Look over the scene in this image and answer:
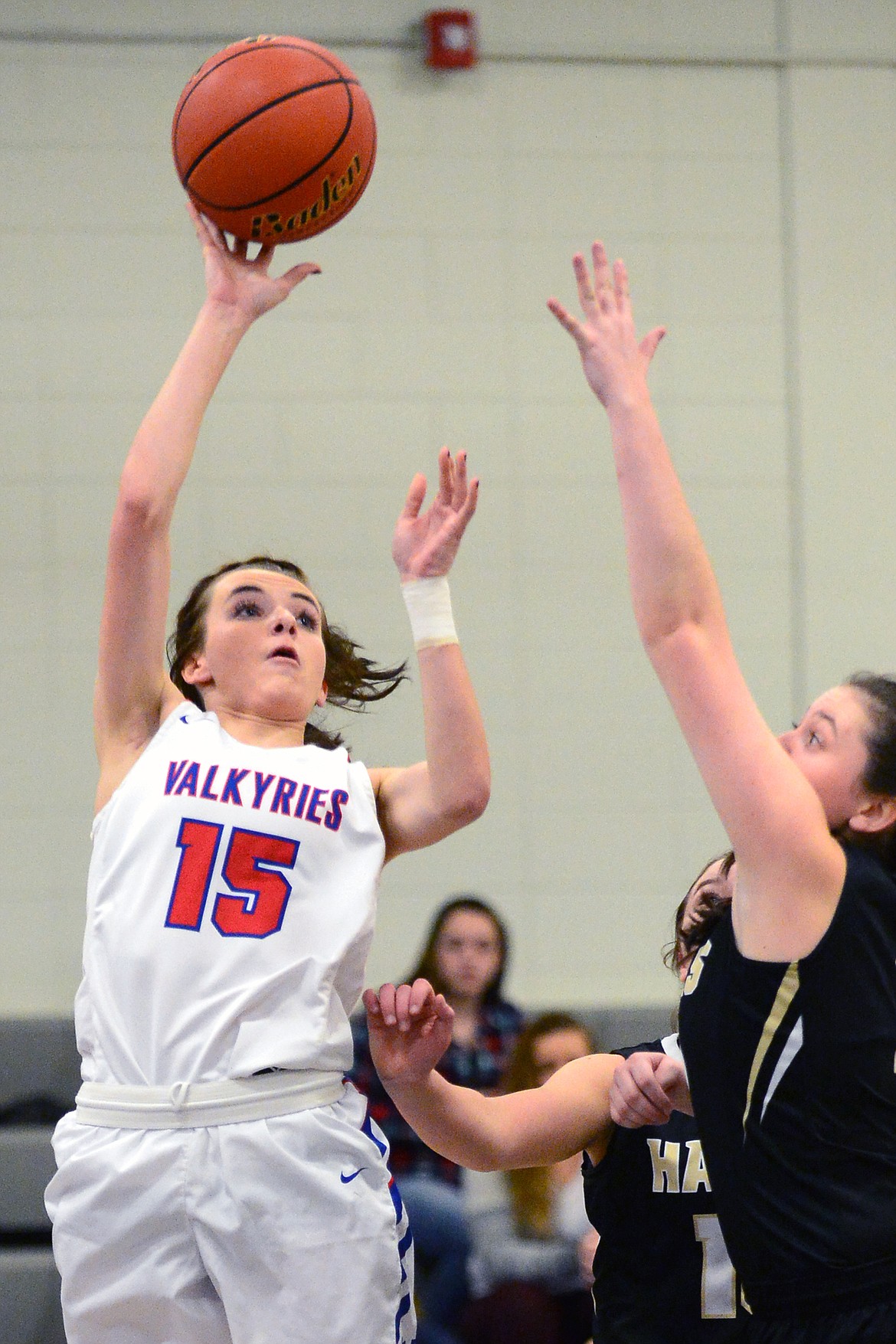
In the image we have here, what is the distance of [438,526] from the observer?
7.60ft

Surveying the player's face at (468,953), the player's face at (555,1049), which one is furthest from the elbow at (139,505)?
the player's face at (468,953)

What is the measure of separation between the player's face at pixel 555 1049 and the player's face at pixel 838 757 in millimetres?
2206

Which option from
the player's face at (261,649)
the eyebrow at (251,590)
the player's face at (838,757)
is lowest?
the player's face at (838,757)

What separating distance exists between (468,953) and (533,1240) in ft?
3.65

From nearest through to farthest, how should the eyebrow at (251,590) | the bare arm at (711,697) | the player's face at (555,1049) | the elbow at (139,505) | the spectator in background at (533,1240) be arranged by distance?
the bare arm at (711,697) < the elbow at (139,505) < the eyebrow at (251,590) < the spectator in background at (533,1240) < the player's face at (555,1049)

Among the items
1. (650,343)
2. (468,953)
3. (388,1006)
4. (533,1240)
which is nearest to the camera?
(650,343)

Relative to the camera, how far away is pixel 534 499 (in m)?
5.46

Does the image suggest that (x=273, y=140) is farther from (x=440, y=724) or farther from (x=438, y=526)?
(x=440, y=724)

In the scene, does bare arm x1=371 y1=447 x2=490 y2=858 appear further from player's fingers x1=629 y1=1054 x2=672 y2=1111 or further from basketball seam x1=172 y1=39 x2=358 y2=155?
basketball seam x1=172 y1=39 x2=358 y2=155

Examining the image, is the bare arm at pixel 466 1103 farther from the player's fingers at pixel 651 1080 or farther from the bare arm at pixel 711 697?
the bare arm at pixel 711 697

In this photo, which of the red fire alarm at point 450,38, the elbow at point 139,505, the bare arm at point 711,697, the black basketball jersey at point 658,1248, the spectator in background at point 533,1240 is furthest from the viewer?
the red fire alarm at point 450,38

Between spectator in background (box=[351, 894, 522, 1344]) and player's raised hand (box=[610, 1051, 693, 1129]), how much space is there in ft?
5.70

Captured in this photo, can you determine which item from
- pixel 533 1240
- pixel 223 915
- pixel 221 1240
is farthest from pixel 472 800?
A: pixel 533 1240

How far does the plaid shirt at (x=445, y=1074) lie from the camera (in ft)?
13.1
